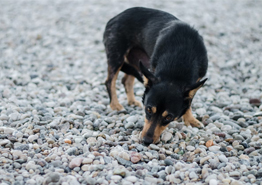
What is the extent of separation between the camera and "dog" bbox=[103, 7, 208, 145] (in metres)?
4.51

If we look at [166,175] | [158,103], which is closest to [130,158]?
[166,175]

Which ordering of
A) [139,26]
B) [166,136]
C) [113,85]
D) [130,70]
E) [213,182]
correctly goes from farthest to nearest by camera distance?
[113,85] < [130,70] < [139,26] < [166,136] < [213,182]

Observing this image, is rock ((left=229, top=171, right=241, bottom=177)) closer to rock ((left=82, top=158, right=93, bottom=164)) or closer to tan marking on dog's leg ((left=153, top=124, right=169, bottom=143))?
tan marking on dog's leg ((left=153, top=124, right=169, bottom=143))

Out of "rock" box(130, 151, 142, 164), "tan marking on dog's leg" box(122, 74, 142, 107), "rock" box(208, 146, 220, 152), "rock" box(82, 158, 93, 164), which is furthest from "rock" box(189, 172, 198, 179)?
"tan marking on dog's leg" box(122, 74, 142, 107)

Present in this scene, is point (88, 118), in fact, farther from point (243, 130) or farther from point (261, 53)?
point (261, 53)

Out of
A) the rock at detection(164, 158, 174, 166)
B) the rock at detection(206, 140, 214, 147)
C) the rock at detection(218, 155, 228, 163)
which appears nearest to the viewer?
the rock at detection(164, 158, 174, 166)

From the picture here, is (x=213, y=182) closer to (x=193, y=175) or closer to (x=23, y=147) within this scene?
(x=193, y=175)

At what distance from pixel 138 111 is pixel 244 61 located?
14.1 feet

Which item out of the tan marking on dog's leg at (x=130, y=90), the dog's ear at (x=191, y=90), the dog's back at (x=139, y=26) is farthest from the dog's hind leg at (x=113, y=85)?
the dog's ear at (x=191, y=90)

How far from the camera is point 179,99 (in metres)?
4.52

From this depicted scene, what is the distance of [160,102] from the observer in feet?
14.5

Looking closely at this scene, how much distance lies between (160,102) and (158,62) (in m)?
0.86

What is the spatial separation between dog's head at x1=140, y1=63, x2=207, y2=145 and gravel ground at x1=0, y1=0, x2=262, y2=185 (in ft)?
0.75

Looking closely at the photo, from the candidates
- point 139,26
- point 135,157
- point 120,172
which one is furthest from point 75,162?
point 139,26
